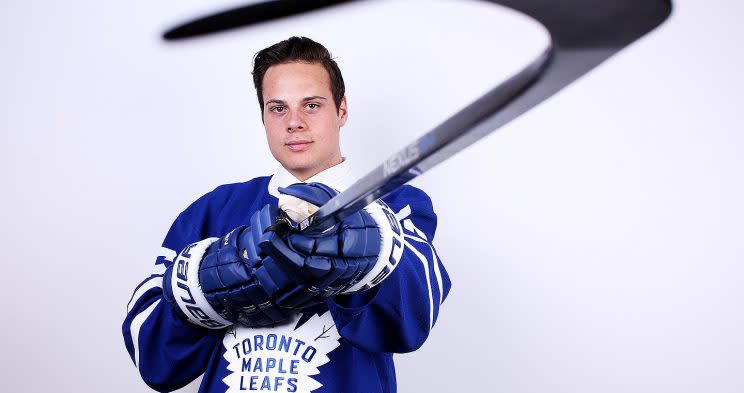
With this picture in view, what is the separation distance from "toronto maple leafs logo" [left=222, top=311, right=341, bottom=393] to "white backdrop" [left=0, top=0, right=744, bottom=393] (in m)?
0.66

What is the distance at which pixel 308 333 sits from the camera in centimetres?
120

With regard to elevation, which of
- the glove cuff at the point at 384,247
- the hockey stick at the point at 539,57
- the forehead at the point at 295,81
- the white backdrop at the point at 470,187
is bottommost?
the white backdrop at the point at 470,187

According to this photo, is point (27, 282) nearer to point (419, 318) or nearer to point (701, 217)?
point (419, 318)

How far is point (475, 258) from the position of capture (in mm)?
1827

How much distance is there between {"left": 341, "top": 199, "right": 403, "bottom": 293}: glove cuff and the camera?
3.19 feet

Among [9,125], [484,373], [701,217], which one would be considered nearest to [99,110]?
[9,125]

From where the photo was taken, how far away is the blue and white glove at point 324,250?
3.05 feet

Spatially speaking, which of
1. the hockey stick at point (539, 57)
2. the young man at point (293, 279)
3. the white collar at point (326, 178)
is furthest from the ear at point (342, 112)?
the hockey stick at point (539, 57)

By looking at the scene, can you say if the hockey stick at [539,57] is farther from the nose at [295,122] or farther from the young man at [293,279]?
the nose at [295,122]

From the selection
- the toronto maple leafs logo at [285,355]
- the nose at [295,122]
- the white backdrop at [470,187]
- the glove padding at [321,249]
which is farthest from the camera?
the white backdrop at [470,187]

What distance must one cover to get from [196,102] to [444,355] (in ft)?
2.69

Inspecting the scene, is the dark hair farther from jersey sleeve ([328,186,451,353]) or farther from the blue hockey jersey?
jersey sleeve ([328,186,451,353])

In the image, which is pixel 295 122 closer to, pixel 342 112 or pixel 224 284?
pixel 342 112

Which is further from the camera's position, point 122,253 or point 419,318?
point 122,253
